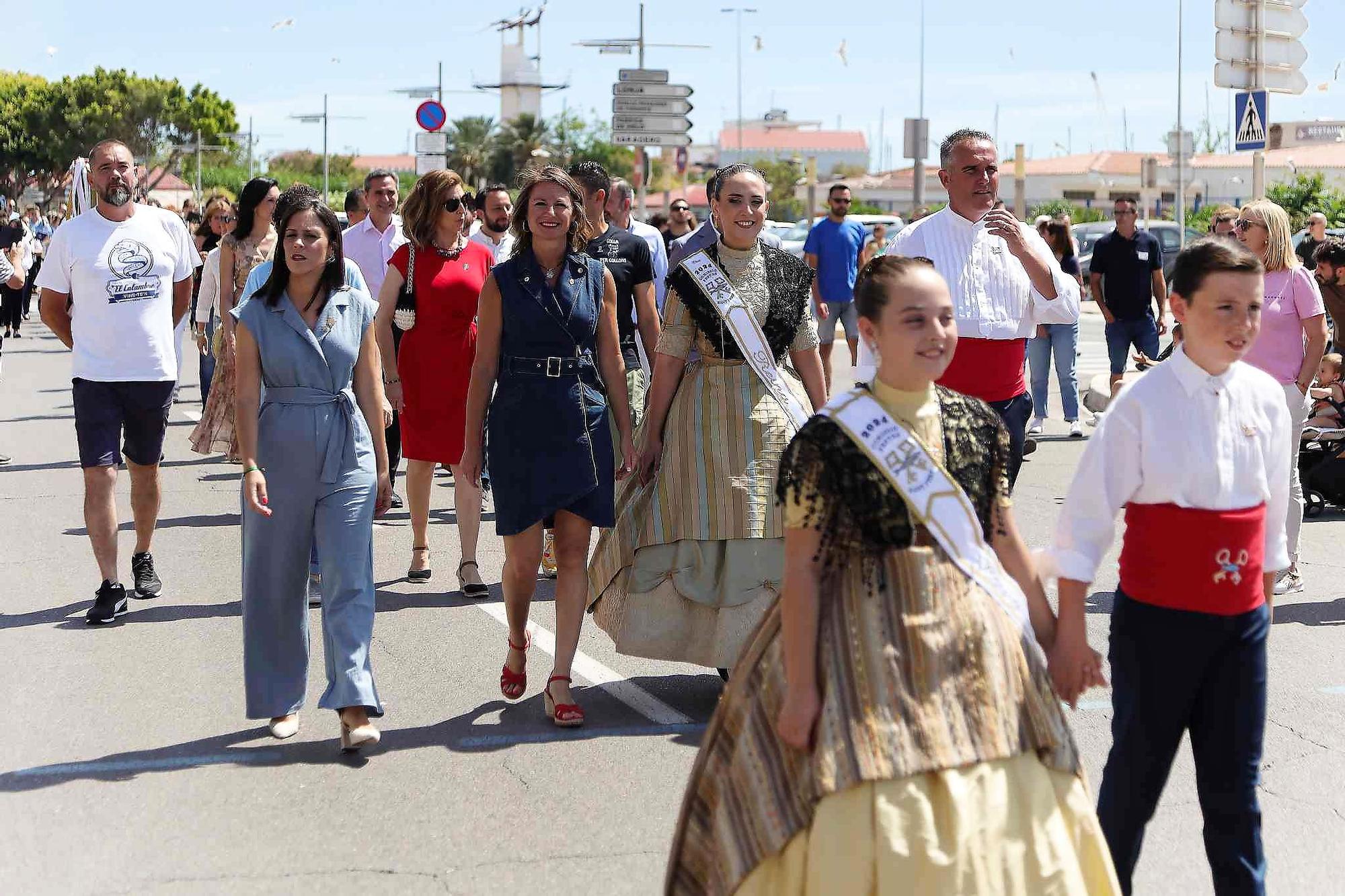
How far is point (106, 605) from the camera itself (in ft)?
24.7

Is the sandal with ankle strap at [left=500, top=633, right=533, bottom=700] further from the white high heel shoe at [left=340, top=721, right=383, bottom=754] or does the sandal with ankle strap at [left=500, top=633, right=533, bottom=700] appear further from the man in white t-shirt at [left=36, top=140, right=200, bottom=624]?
the man in white t-shirt at [left=36, top=140, right=200, bottom=624]

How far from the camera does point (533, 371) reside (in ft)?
19.8

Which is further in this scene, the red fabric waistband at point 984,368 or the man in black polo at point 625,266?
the man in black polo at point 625,266

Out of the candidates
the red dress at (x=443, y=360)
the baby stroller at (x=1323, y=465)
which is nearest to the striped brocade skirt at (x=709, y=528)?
the red dress at (x=443, y=360)

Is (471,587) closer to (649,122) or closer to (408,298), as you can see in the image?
(408,298)

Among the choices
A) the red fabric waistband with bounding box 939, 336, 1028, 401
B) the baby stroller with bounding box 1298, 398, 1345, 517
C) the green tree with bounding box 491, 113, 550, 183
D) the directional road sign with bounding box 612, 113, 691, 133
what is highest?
the green tree with bounding box 491, 113, 550, 183

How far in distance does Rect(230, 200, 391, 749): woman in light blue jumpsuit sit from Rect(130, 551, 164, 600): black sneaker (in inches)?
101

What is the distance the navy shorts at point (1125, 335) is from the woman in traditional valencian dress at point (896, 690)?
11569 millimetres

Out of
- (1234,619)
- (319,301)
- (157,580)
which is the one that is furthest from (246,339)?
(1234,619)

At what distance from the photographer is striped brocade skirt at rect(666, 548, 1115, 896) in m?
3.09

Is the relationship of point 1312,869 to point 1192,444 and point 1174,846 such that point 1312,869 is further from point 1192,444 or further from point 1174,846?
point 1192,444

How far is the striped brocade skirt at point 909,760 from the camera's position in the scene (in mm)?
3088

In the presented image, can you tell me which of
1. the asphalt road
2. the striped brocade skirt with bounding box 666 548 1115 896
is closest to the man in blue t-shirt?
the asphalt road

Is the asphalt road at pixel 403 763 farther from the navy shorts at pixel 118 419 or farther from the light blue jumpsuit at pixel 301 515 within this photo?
the navy shorts at pixel 118 419
